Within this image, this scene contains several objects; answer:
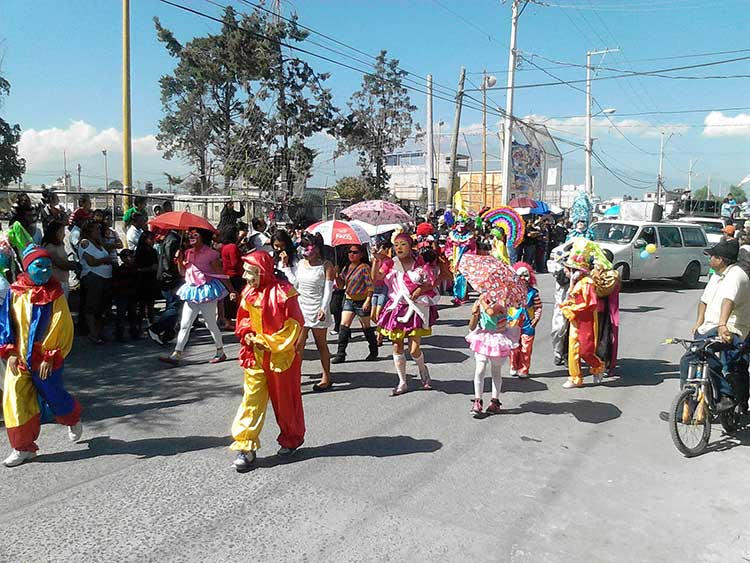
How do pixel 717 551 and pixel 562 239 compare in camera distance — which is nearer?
pixel 717 551

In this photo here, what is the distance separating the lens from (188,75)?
28875 millimetres

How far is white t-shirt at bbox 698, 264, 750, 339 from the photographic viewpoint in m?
5.26

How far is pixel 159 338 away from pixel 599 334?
18.9 feet

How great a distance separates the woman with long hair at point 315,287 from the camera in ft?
21.9

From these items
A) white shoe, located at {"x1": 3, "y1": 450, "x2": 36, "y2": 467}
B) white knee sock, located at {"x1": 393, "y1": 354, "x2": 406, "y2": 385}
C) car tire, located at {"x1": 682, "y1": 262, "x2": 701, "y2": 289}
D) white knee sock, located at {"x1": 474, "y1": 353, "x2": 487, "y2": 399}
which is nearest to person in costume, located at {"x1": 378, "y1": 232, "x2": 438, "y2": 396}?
white knee sock, located at {"x1": 393, "y1": 354, "x2": 406, "y2": 385}

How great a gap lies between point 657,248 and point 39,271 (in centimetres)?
1527

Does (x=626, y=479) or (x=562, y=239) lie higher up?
(x=562, y=239)

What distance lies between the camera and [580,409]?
6449 millimetres

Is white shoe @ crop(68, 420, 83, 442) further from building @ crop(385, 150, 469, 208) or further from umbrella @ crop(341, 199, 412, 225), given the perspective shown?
building @ crop(385, 150, 469, 208)

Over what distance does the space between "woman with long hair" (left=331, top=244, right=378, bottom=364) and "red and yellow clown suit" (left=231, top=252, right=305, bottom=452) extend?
305 cm

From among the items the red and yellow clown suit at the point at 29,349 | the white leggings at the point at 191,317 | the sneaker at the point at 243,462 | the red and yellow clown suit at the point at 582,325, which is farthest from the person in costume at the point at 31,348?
the red and yellow clown suit at the point at 582,325

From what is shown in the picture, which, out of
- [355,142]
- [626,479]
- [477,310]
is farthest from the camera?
[355,142]

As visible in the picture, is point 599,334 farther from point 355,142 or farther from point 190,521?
point 355,142

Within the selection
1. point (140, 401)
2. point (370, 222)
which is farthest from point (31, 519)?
point (370, 222)
